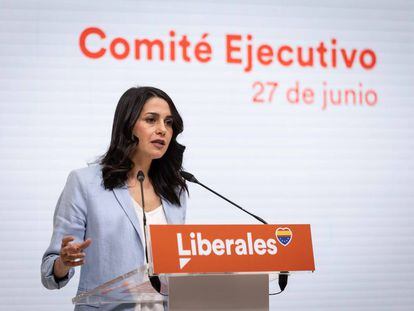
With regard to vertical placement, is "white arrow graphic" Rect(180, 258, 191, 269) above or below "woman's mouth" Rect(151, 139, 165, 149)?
below

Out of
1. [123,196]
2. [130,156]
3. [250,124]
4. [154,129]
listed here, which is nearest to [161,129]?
[154,129]

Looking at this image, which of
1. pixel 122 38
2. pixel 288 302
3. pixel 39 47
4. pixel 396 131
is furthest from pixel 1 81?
pixel 396 131

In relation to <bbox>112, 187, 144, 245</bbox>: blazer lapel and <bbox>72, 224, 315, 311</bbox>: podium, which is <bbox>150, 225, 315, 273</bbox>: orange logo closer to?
<bbox>72, 224, 315, 311</bbox>: podium

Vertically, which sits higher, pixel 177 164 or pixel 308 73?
pixel 308 73

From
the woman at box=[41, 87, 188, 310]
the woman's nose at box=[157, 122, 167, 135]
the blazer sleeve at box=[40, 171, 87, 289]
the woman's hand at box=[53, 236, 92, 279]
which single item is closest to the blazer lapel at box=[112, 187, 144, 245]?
the woman at box=[41, 87, 188, 310]

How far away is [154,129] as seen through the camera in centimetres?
241

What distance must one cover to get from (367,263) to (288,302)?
544mm

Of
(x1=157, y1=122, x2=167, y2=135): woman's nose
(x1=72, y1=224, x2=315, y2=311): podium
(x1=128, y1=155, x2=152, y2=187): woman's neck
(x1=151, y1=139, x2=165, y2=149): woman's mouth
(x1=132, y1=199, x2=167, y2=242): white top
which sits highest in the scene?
(x1=157, y1=122, x2=167, y2=135): woman's nose

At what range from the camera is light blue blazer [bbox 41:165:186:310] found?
218cm

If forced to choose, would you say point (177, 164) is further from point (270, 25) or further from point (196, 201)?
point (270, 25)

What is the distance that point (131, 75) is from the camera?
12.2 feet

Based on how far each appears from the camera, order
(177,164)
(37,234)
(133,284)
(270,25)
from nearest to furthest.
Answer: (133,284)
(177,164)
(37,234)
(270,25)

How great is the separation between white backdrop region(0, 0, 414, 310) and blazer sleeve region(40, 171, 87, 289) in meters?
1.40

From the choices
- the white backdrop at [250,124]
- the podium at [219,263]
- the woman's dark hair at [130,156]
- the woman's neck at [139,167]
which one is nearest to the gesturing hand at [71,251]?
the podium at [219,263]
